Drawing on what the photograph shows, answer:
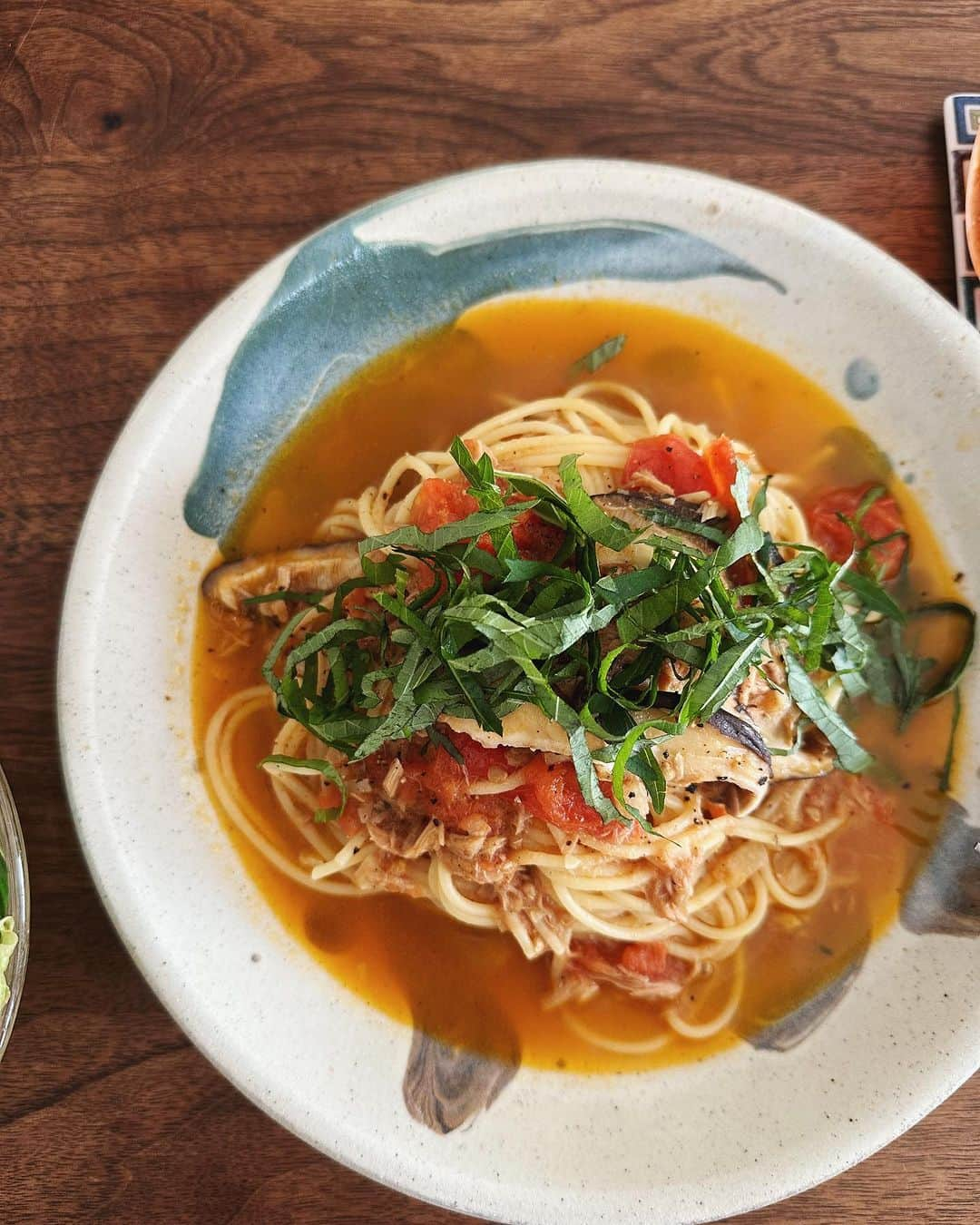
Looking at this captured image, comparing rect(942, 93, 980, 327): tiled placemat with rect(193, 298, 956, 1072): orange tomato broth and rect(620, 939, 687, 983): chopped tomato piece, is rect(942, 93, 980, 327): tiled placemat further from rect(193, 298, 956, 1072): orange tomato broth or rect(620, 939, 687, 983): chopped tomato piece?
rect(620, 939, 687, 983): chopped tomato piece

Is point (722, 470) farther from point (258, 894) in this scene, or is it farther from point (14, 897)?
point (14, 897)

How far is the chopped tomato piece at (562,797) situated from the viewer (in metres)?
2.64

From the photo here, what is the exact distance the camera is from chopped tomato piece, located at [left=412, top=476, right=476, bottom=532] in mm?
2717

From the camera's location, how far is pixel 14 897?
2676 millimetres

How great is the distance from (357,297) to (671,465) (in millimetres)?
1199

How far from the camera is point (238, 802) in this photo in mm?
3020

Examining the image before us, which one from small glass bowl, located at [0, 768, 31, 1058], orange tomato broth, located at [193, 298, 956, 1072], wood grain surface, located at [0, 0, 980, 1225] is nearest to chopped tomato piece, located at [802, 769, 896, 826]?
orange tomato broth, located at [193, 298, 956, 1072]

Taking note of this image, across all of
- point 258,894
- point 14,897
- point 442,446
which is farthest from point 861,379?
point 14,897

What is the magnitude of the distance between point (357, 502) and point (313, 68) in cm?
162

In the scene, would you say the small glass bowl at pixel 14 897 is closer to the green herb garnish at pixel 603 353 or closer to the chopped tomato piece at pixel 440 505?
the chopped tomato piece at pixel 440 505

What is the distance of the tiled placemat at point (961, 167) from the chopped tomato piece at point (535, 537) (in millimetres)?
1912

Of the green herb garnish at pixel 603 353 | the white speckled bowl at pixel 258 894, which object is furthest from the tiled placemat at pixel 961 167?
the green herb garnish at pixel 603 353

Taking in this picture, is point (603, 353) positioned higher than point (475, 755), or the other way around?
point (603, 353)

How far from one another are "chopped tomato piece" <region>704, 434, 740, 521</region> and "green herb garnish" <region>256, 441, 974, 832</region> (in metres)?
0.14
